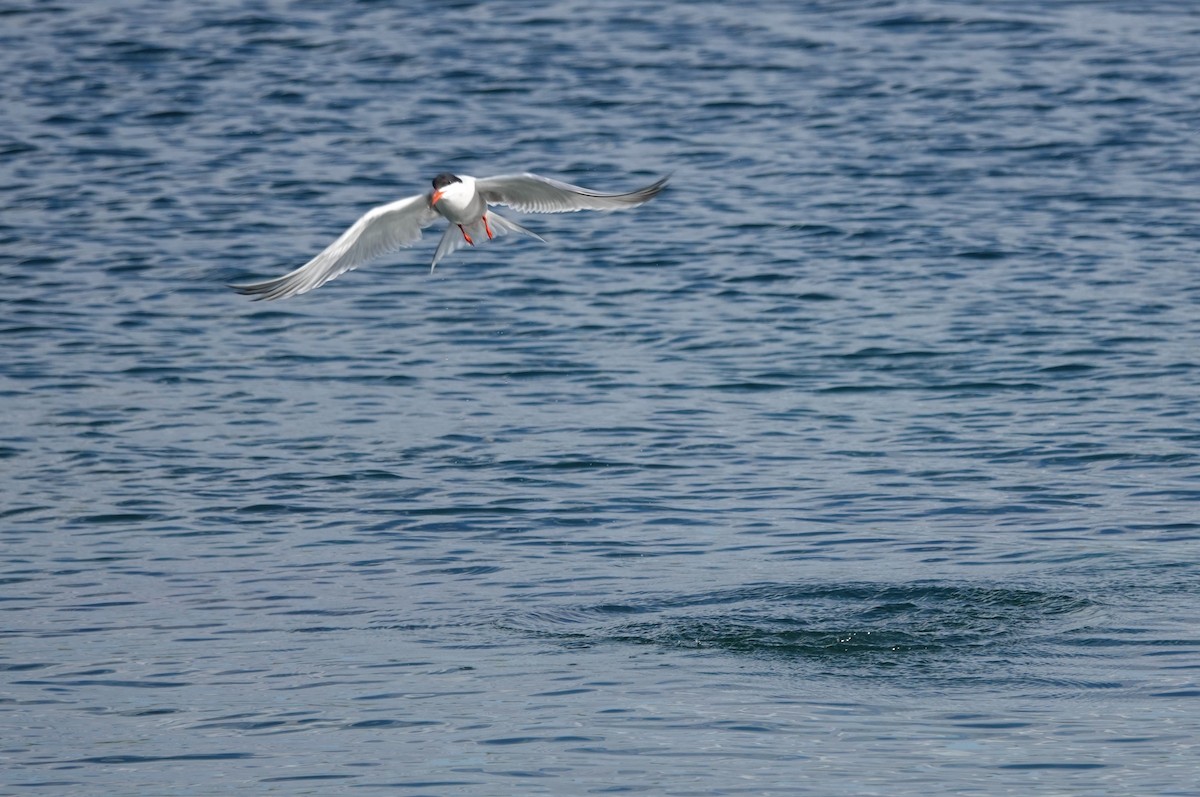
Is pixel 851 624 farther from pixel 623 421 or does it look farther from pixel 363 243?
pixel 623 421

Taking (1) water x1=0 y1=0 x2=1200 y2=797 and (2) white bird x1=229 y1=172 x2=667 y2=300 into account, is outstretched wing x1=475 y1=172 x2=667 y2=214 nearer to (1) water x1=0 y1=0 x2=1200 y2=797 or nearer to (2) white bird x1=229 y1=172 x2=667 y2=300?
(2) white bird x1=229 y1=172 x2=667 y2=300

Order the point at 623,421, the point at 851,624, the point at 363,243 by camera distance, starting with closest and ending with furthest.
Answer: the point at 851,624
the point at 363,243
the point at 623,421

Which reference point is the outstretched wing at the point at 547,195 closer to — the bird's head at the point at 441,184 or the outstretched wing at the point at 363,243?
the bird's head at the point at 441,184

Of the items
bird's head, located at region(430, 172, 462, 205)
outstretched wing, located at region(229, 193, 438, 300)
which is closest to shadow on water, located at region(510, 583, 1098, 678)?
outstretched wing, located at region(229, 193, 438, 300)

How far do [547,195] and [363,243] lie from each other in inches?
49.0

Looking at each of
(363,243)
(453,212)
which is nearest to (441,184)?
(453,212)

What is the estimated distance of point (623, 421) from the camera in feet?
54.5

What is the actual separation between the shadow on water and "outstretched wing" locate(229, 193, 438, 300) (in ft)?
8.17

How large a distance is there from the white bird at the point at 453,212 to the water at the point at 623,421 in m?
2.23

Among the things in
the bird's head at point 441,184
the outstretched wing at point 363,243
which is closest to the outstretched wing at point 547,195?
the bird's head at point 441,184

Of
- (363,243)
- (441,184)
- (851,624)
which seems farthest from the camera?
(363,243)

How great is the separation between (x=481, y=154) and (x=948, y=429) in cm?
1140

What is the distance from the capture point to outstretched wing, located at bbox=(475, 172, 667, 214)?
11.8 m

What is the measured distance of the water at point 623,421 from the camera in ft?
34.0
